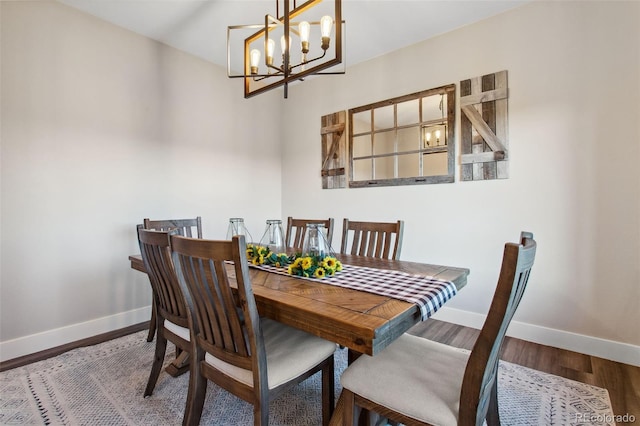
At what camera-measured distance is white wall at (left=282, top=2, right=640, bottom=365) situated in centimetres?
196

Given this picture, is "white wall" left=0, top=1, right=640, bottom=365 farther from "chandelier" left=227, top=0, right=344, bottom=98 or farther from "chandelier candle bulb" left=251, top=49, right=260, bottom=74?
"chandelier candle bulb" left=251, top=49, right=260, bottom=74

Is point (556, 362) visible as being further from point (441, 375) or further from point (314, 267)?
point (314, 267)

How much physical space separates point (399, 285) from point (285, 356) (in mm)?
556

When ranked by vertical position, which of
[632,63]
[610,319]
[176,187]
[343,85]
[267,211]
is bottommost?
[610,319]

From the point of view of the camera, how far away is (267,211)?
12.6 feet

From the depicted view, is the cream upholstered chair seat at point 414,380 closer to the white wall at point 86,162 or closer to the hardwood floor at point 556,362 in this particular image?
the hardwood floor at point 556,362

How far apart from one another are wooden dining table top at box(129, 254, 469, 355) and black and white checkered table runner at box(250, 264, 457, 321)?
1.7 inches

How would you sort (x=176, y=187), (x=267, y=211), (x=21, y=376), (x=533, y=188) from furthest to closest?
1. (x=267, y=211)
2. (x=176, y=187)
3. (x=533, y=188)
4. (x=21, y=376)

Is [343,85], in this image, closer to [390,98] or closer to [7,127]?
[390,98]

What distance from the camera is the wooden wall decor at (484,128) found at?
2381 millimetres

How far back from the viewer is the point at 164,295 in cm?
153

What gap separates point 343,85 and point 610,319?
10.2ft

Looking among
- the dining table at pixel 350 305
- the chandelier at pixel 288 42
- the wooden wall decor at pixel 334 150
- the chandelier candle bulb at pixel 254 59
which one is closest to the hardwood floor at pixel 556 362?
the dining table at pixel 350 305

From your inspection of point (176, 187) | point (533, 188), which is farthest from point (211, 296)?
point (533, 188)
